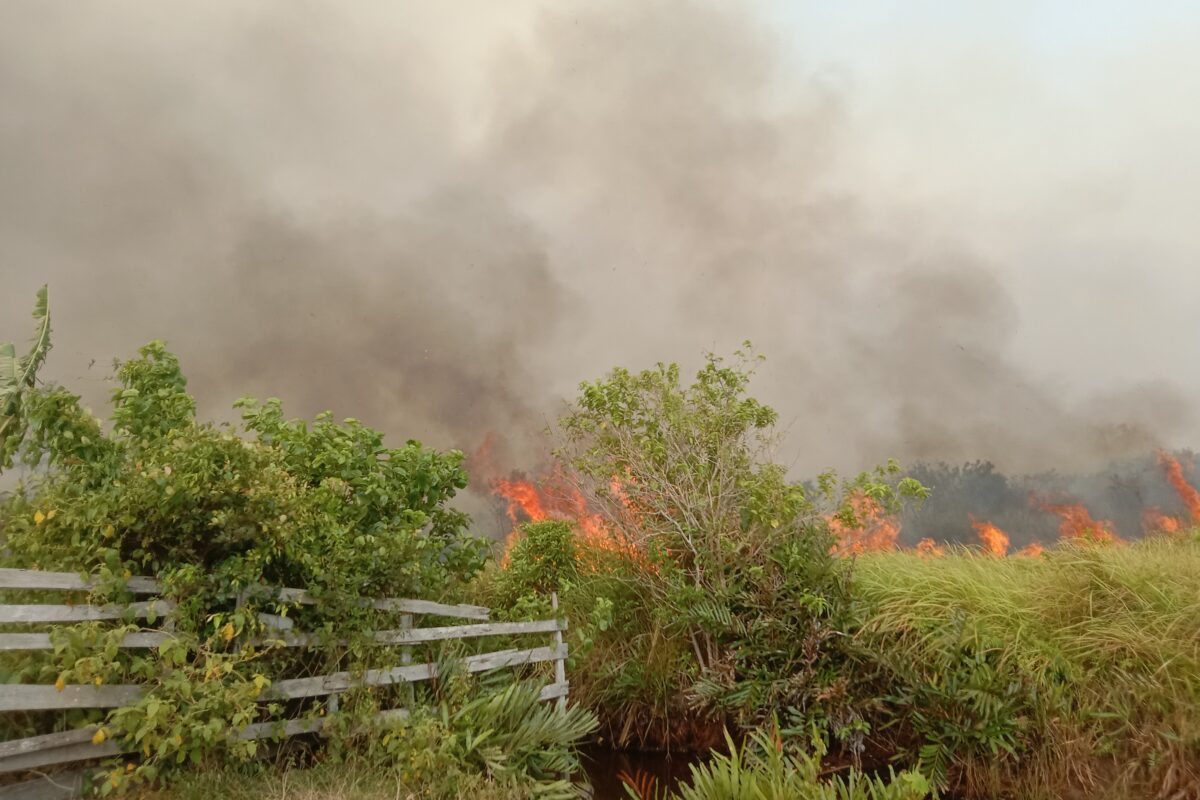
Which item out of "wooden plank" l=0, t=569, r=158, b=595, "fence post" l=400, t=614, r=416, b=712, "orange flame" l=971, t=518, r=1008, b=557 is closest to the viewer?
"wooden plank" l=0, t=569, r=158, b=595

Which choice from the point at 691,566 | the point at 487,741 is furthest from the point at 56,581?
the point at 691,566

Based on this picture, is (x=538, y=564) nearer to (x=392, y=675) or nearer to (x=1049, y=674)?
(x=392, y=675)

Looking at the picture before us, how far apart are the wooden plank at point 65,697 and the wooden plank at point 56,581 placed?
65cm

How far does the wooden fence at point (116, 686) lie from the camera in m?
5.33

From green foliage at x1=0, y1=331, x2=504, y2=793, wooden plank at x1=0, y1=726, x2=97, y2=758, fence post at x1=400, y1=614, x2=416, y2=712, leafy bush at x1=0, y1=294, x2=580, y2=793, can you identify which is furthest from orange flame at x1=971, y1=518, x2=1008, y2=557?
wooden plank at x1=0, y1=726, x2=97, y2=758

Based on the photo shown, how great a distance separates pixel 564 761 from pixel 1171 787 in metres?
5.62

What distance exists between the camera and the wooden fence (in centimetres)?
533

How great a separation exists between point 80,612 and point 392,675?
8.90ft

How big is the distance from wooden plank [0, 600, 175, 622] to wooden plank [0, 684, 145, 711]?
437 millimetres

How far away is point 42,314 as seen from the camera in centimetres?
683

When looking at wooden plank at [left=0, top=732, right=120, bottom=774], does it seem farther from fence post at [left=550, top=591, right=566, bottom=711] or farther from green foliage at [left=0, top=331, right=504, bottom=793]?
fence post at [left=550, top=591, right=566, bottom=711]

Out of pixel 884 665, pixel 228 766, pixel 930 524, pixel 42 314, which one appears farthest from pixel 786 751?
pixel 930 524

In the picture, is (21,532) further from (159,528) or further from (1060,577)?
(1060,577)

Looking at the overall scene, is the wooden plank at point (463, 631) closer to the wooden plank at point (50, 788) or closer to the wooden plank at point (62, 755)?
the wooden plank at point (62, 755)
